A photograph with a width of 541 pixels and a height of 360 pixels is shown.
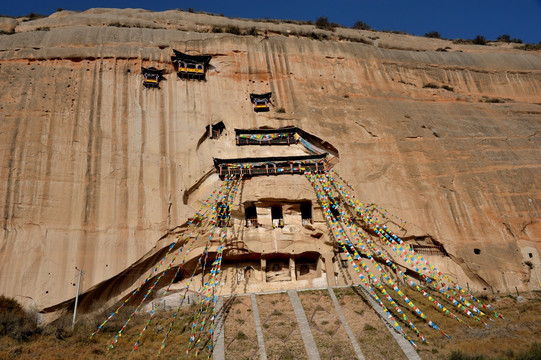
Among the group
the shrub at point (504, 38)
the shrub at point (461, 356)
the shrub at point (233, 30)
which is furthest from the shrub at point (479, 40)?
the shrub at point (461, 356)

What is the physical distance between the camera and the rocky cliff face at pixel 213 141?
1720 cm

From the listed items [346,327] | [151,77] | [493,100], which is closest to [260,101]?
[151,77]

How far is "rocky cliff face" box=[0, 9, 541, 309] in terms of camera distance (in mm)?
17203

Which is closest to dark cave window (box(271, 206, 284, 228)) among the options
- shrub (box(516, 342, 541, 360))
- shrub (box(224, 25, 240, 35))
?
shrub (box(516, 342, 541, 360))

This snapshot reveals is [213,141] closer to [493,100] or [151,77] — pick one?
[151,77]

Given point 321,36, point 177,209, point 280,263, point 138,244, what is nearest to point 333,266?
point 280,263

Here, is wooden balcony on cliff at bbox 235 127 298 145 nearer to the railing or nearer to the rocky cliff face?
the rocky cliff face

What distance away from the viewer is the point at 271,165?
71.2 feet

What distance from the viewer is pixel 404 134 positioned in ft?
76.4

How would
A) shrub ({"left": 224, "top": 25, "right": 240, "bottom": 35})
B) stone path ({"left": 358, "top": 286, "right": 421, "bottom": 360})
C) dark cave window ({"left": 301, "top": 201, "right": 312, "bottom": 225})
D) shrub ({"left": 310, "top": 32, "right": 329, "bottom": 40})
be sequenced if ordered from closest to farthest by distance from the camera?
stone path ({"left": 358, "top": 286, "right": 421, "bottom": 360}) → dark cave window ({"left": 301, "top": 201, "right": 312, "bottom": 225}) → shrub ({"left": 224, "top": 25, "right": 240, "bottom": 35}) → shrub ({"left": 310, "top": 32, "right": 329, "bottom": 40})

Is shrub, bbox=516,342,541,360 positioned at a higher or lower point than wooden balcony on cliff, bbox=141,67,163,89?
lower

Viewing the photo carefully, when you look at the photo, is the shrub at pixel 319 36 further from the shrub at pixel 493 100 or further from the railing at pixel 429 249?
the railing at pixel 429 249

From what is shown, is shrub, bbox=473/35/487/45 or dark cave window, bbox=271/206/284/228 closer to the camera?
dark cave window, bbox=271/206/284/228

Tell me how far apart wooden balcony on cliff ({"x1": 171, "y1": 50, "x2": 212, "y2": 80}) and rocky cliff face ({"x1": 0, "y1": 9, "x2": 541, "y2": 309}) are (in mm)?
631
